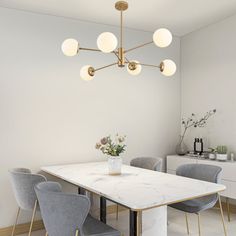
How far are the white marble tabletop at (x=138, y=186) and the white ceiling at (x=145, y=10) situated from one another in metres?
1.88

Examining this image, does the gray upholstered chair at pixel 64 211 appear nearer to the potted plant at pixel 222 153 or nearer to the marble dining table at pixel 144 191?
the marble dining table at pixel 144 191

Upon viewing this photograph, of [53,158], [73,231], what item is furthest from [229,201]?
[73,231]

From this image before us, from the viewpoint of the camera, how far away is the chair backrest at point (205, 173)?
9.44 feet

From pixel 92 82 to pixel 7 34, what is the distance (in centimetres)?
118

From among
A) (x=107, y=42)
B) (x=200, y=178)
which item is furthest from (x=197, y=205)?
(x=107, y=42)

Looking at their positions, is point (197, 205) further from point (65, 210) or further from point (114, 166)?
point (65, 210)

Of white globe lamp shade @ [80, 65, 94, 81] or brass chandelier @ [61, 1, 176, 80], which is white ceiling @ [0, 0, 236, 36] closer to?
brass chandelier @ [61, 1, 176, 80]

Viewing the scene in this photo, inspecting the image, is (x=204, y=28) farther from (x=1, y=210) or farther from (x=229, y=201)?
(x=1, y=210)

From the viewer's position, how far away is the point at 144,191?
7.07ft

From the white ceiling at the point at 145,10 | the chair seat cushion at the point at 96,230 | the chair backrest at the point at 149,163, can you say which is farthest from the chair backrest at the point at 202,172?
Result: the white ceiling at the point at 145,10

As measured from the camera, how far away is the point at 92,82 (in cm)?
386

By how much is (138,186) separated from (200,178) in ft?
3.54

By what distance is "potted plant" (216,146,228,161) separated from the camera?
3762 mm

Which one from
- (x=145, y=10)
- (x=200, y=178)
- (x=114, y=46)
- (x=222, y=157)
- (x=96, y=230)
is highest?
(x=145, y=10)
